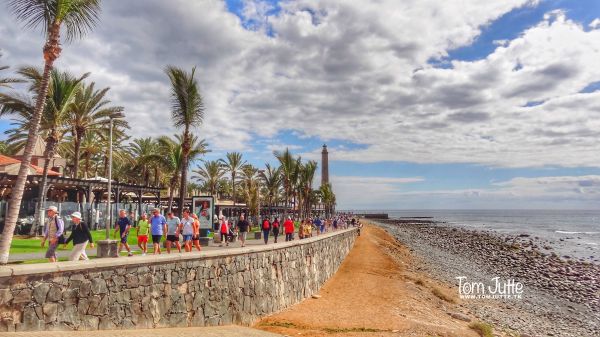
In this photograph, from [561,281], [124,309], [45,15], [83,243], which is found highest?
[45,15]

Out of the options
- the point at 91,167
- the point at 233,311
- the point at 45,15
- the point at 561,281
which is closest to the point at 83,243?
the point at 233,311

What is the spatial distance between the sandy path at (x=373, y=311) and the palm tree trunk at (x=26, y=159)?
598cm

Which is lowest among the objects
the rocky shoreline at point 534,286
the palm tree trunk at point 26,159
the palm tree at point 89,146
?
the rocky shoreline at point 534,286

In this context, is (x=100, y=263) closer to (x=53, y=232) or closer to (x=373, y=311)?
(x=53, y=232)

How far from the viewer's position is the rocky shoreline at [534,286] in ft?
52.7

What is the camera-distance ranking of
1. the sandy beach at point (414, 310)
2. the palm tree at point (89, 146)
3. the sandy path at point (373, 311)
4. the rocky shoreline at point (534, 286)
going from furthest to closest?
the palm tree at point (89, 146) < the rocky shoreline at point (534, 286) < the sandy beach at point (414, 310) < the sandy path at point (373, 311)

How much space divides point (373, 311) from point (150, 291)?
7.88 metres

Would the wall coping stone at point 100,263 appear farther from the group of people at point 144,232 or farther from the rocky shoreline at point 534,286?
the rocky shoreline at point 534,286

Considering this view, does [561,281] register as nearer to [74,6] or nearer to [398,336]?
[398,336]

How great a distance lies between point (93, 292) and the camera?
23.0 ft

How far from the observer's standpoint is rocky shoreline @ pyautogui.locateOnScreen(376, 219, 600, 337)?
16.1 metres

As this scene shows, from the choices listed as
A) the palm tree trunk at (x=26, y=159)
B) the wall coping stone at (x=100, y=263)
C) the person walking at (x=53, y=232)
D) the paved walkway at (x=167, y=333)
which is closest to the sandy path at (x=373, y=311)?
the paved walkway at (x=167, y=333)

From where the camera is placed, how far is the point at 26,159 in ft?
30.5

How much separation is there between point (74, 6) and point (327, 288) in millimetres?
13607
